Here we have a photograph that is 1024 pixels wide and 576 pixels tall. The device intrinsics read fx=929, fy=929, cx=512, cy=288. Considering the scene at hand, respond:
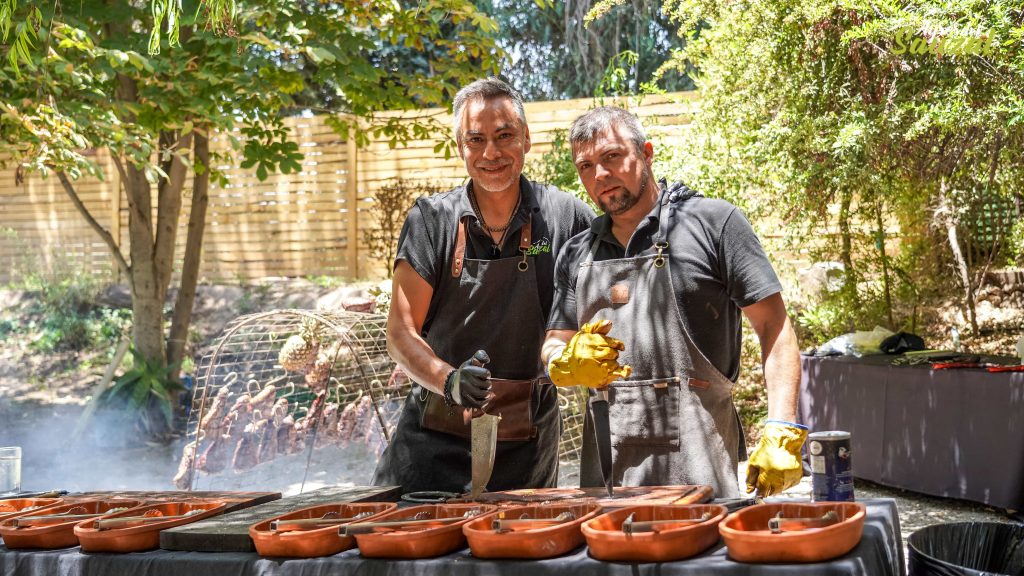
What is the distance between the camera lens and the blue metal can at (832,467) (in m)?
1.97

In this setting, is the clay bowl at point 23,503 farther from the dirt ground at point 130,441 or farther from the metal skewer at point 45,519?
the dirt ground at point 130,441

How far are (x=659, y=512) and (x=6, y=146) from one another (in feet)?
14.3

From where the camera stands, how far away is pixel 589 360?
2.13m

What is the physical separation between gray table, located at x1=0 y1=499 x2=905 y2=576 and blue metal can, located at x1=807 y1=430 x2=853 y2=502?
7cm

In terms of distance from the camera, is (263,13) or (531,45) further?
(531,45)

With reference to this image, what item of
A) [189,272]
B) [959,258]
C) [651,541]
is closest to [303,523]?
[651,541]

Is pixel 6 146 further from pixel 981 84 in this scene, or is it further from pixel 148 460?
pixel 981 84

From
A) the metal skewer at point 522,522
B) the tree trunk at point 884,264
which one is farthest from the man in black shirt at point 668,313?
the tree trunk at point 884,264

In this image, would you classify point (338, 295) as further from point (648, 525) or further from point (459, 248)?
point (648, 525)

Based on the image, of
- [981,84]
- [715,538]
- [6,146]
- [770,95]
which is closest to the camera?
[715,538]

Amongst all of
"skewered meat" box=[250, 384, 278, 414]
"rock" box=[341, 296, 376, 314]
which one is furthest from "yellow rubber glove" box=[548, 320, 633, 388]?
"rock" box=[341, 296, 376, 314]

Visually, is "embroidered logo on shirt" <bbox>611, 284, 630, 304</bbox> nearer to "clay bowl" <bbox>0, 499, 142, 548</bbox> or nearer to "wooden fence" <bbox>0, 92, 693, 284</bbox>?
"clay bowl" <bbox>0, 499, 142, 548</bbox>

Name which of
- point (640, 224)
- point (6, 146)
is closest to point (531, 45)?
point (6, 146)

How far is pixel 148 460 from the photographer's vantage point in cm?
690
